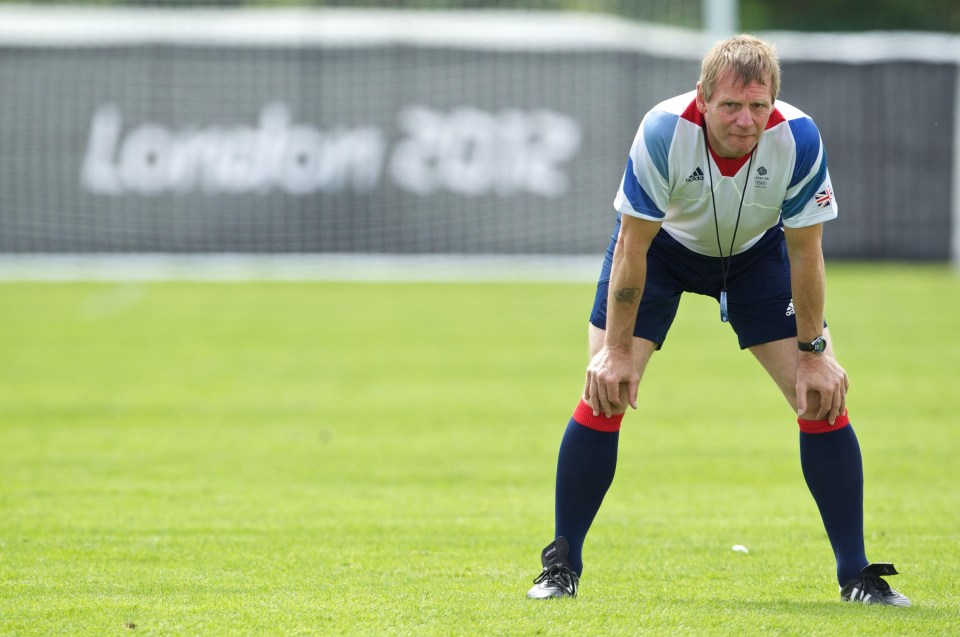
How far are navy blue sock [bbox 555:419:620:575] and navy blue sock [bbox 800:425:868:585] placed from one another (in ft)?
2.18

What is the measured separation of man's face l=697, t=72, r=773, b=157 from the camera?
401 centimetres

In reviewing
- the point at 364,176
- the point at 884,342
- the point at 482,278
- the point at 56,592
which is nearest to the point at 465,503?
the point at 56,592

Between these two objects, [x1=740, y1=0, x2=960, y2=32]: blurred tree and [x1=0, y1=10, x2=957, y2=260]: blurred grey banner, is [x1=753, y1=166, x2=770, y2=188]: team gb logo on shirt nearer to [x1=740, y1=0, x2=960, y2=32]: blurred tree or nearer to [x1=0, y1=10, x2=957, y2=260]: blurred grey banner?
[x1=0, y1=10, x2=957, y2=260]: blurred grey banner

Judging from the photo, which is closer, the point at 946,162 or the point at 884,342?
the point at 884,342

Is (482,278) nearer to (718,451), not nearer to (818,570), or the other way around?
(718,451)

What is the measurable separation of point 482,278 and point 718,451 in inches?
451

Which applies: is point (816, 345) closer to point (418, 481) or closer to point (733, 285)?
point (733, 285)

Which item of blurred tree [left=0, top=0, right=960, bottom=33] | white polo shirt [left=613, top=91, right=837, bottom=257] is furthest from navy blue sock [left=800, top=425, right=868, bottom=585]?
blurred tree [left=0, top=0, right=960, bottom=33]

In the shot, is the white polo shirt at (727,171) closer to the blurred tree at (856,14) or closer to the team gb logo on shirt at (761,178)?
the team gb logo on shirt at (761,178)

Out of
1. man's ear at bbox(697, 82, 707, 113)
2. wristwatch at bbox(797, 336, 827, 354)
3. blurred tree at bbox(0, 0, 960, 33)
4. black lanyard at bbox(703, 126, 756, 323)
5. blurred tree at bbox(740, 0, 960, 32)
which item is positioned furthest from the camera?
blurred tree at bbox(740, 0, 960, 32)

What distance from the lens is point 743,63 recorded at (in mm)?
3996

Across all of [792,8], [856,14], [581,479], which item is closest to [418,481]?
[581,479]

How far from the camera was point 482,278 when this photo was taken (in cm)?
1903

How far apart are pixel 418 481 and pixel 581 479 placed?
247 centimetres
